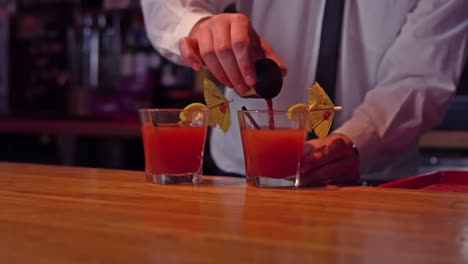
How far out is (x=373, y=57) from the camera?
1.71 meters

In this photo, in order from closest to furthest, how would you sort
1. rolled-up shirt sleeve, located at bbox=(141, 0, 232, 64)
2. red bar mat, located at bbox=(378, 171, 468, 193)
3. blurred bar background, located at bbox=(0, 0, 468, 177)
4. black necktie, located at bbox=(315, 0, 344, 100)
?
red bar mat, located at bbox=(378, 171, 468, 193) → rolled-up shirt sleeve, located at bbox=(141, 0, 232, 64) → black necktie, located at bbox=(315, 0, 344, 100) → blurred bar background, located at bbox=(0, 0, 468, 177)

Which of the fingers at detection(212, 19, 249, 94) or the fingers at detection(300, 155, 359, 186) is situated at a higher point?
the fingers at detection(212, 19, 249, 94)

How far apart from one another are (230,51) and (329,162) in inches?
10.9

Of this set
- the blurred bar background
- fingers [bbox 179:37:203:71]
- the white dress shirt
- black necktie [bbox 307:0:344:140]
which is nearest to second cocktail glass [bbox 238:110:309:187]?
fingers [bbox 179:37:203:71]

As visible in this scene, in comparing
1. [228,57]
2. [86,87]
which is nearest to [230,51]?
[228,57]

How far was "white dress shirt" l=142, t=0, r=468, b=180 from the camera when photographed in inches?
61.1

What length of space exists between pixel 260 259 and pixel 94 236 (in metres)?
0.18

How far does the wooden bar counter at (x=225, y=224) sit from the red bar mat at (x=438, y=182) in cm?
15

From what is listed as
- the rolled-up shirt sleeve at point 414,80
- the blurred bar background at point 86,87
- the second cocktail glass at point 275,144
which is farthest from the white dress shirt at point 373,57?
the blurred bar background at point 86,87

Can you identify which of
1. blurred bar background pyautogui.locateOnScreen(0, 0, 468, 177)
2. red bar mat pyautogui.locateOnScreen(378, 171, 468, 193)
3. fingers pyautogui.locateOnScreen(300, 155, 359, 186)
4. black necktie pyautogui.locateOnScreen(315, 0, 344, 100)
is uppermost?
black necktie pyautogui.locateOnScreen(315, 0, 344, 100)

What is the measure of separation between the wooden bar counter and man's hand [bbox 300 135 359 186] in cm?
7

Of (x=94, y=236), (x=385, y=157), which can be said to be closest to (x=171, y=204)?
(x=94, y=236)

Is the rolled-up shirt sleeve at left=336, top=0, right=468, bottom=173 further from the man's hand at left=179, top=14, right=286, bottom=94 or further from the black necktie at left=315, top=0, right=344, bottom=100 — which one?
the man's hand at left=179, top=14, right=286, bottom=94

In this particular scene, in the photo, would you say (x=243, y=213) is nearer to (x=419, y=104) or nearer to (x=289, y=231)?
(x=289, y=231)
